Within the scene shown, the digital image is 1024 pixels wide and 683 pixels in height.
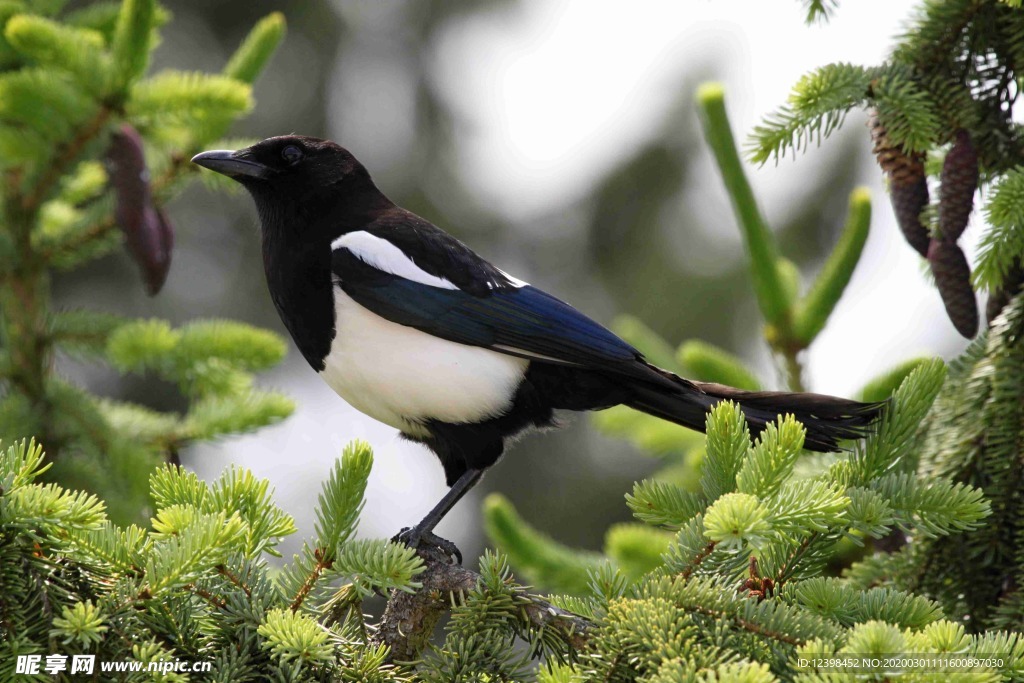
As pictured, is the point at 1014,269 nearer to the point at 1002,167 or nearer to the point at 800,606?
the point at 1002,167

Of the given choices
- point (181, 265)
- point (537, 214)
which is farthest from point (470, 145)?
point (181, 265)

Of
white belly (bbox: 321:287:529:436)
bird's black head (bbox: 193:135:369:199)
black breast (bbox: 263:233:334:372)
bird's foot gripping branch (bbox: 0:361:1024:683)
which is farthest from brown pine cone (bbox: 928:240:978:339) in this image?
bird's black head (bbox: 193:135:369:199)

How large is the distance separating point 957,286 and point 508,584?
3.69 ft

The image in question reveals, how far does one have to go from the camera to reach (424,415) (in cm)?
260

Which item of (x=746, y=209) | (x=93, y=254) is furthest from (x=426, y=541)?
(x=93, y=254)

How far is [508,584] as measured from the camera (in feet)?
5.52

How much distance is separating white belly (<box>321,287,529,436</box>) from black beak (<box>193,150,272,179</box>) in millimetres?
Result: 494

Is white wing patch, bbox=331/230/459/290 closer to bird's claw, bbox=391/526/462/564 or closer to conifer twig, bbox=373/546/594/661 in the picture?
bird's claw, bbox=391/526/462/564

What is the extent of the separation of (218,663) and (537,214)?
26.5ft

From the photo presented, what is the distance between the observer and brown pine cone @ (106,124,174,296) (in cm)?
271

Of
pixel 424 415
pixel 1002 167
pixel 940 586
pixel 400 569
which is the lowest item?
pixel 400 569

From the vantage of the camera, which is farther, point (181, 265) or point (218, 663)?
point (181, 265)

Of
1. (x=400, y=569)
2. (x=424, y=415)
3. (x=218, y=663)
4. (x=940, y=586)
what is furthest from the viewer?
(x=424, y=415)

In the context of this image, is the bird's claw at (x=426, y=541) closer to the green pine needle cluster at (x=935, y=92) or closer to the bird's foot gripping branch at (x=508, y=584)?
the bird's foot gripping branch at (x=508, y=584)
